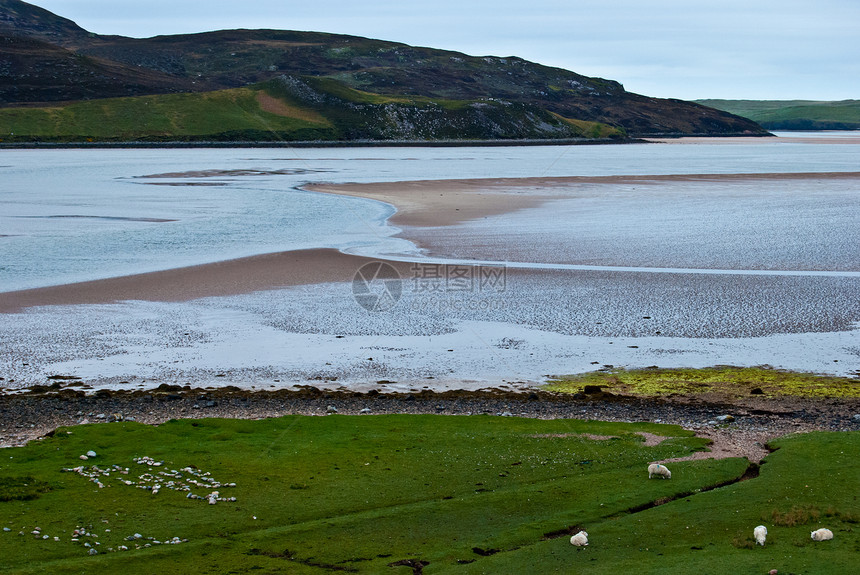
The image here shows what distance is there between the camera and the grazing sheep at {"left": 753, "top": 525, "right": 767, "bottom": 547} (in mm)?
9227

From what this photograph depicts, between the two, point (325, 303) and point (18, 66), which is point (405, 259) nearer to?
point (325, 303)

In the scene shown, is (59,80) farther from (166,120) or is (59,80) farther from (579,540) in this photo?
(579,540)

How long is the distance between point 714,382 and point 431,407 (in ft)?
20.7

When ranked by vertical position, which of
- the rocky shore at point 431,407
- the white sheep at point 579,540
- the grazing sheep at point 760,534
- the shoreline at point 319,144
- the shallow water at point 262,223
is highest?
the shoreline at point 319,144

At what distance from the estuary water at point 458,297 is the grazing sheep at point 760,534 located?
9.25m

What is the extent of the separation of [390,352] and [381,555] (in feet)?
38.0

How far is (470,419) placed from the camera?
49.4 feet

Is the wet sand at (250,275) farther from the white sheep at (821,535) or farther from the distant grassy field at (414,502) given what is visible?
the white sheep at (821,535)

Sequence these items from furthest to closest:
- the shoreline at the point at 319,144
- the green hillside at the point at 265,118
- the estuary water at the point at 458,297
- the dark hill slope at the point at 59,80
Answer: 1. the dark hill slope at the point at 59,80
2. the green hillside at the point at 265,118
3. the shoreline at the point at 319,144
4. the estuary water at the point at 458,297

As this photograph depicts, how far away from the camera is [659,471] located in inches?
458

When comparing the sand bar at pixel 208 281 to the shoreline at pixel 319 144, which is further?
the shoreline at pixel 319 144

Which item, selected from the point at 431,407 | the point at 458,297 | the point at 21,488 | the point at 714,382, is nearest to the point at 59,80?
the point at 458,297

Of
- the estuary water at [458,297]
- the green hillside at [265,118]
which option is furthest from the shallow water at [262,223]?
the green hillside at [265,118]

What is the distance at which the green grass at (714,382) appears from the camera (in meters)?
17.5
